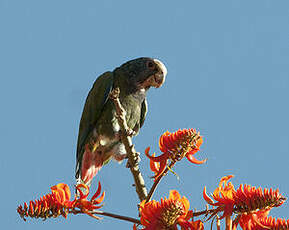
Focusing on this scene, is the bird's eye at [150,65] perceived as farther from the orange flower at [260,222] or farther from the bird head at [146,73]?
the orange flower at [260,222]

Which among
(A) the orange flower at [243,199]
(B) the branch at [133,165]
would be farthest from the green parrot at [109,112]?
(A) the orange flower at [243,199]

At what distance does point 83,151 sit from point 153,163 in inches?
113

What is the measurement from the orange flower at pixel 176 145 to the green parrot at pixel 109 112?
103 inches

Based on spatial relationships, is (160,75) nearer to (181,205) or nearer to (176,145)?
(176,145)

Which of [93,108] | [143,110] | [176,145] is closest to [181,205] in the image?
[176,145]

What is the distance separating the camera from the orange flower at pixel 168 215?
237 centimetres

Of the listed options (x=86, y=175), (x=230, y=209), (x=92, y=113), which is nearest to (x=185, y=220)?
(x=230, y=209)

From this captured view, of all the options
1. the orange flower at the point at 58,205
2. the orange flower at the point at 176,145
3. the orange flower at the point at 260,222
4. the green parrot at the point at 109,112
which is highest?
the green parrot at the point at 109,112

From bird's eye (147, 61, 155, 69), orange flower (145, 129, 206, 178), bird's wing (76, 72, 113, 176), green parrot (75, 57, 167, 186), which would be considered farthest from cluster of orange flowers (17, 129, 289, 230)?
bird's eye (147, 61, 155, 69)

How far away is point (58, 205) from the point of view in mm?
2797

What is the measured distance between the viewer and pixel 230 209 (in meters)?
2.53

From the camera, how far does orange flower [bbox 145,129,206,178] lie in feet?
10.1

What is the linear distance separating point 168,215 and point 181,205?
0.10 m

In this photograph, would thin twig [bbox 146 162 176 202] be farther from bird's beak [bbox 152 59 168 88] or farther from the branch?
bird's beak [bbox 152 59 168 88]
